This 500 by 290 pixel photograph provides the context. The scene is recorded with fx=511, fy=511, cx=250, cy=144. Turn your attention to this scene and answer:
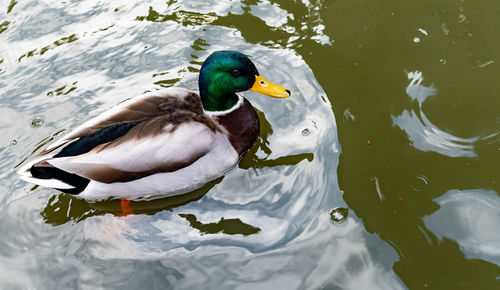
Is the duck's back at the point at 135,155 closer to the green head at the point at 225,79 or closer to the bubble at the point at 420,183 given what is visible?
the green head at the point at 225,79

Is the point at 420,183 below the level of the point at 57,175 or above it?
below

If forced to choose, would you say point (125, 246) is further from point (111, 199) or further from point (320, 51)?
point (320, 51)

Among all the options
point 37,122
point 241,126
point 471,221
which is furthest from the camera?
point 37,122

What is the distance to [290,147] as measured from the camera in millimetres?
4172

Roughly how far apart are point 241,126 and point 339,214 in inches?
→ 40.5

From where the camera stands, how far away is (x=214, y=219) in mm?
3727

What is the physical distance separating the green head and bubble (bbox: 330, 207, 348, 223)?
940mm

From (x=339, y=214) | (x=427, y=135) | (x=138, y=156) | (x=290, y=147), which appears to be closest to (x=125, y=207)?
(x=138, y=156)

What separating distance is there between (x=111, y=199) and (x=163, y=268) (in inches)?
30.2

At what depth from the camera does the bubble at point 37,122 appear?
4449mm

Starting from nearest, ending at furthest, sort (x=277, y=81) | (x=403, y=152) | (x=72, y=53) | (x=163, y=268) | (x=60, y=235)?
(x=163, y=268) → (x=60, y=235) → (x=403, y=152) → (x=277, y=81) → (x=72, y=53)

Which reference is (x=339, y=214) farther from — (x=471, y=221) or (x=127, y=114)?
(x=127, y=114)

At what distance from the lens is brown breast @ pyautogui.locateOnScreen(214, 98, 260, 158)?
3.97 m

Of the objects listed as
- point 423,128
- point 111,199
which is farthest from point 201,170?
point 423,128
